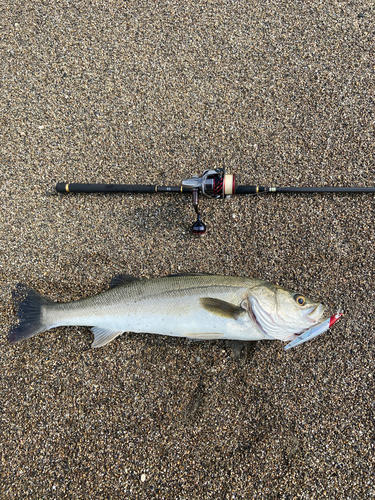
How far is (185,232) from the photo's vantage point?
8.20 ft

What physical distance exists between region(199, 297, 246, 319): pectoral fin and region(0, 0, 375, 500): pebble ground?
0.46m

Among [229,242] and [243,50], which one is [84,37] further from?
[229,242]

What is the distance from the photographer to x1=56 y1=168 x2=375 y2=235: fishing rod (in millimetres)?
2201

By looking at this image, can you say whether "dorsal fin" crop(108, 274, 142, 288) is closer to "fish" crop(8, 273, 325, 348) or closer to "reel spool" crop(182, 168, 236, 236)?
"fish" crop(8, 273, 325, 348)

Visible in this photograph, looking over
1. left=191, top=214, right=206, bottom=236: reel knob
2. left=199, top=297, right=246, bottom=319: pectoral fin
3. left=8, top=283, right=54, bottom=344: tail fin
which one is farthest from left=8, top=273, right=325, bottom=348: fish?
left=191, top=214, right=206, bottom=236: reel knob

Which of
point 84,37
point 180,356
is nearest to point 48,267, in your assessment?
point 180,356

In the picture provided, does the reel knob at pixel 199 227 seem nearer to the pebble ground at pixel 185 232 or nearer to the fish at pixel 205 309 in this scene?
Answer: the pebble ground at pixel 185 232

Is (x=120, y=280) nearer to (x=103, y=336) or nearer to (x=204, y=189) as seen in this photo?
(x=103, y=336)

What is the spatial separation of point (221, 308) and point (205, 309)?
0.37 ft


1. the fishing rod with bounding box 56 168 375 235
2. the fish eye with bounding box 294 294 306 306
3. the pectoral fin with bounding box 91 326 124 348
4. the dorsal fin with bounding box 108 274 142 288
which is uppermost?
the fishing rod with bounding box 56 168 375 235

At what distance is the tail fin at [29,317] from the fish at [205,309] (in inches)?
11.9

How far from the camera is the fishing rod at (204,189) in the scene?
86.7 inches

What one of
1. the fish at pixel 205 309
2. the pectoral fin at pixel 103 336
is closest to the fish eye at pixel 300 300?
the fish at pixel 205 309

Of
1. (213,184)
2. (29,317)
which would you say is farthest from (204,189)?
(29,317)
